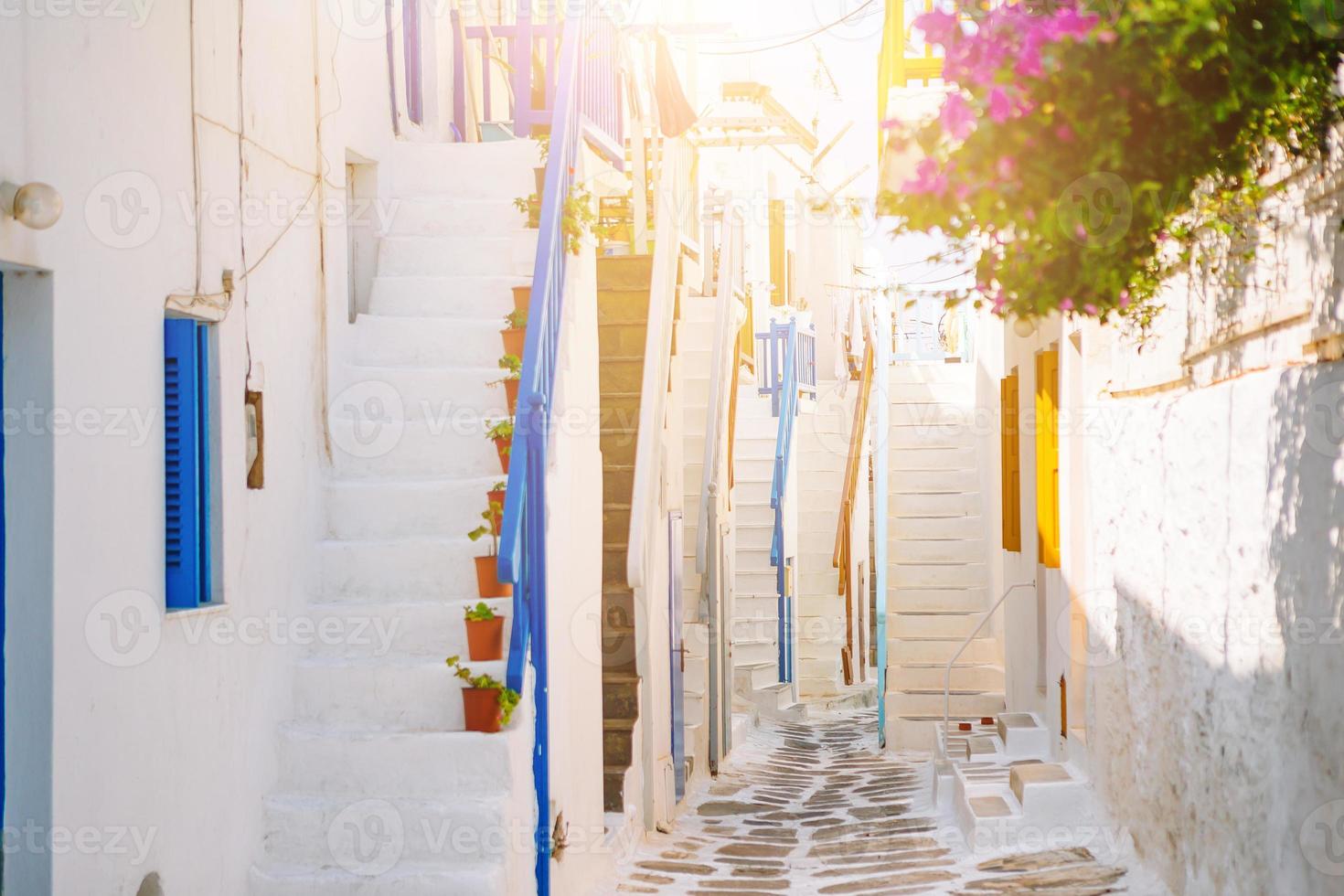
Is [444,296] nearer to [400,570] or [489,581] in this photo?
[400,570]

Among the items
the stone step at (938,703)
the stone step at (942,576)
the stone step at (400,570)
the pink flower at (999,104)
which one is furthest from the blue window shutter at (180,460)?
the stone step at (942,576)

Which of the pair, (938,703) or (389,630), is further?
(938,703)

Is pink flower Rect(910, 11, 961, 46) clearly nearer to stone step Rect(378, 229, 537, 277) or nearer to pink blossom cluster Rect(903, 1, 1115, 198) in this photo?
pink blossom cluster Rect(903, 1, 1115, 198)

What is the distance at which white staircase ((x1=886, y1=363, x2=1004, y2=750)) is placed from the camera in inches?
501

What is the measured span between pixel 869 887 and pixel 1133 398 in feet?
9.00

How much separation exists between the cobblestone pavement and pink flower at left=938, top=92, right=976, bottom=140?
399 cm

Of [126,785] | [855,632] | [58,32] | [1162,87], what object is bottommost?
[855,632]

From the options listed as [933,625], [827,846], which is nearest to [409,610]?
[827,846]

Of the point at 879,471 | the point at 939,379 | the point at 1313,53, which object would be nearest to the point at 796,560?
the point at 939,379

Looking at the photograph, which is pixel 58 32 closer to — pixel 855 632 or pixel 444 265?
pixel 444 265

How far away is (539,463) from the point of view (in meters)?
5.71

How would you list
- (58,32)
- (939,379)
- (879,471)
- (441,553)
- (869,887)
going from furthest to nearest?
(939,379) < (879,471) < (869,887) < (441,553) < (58,32)

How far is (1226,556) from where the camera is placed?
177 inches

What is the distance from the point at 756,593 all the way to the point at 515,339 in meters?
10.3
